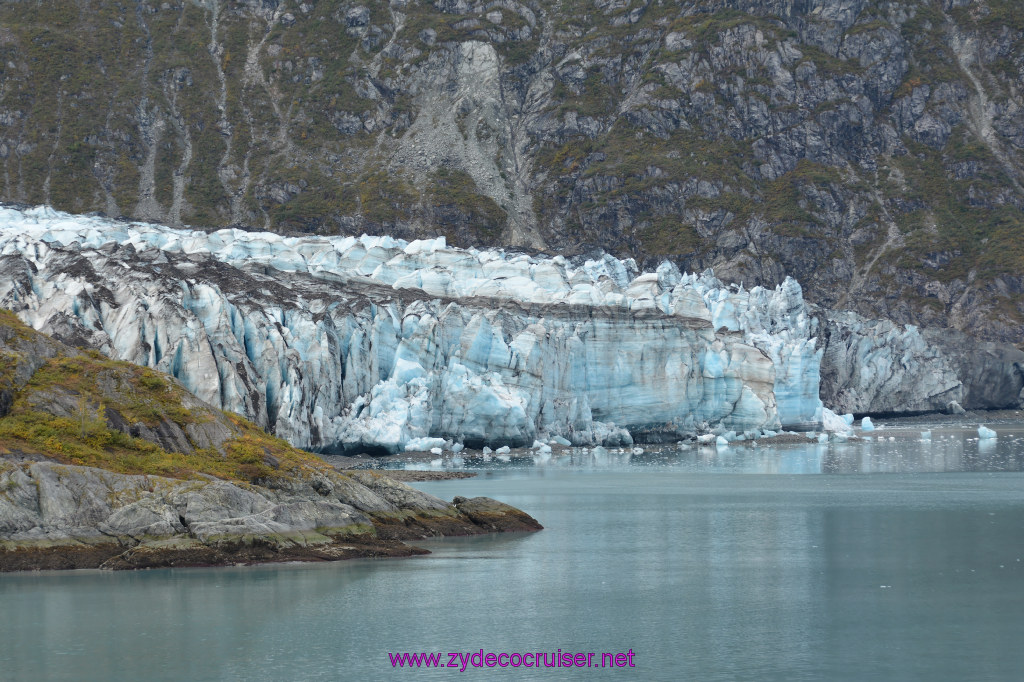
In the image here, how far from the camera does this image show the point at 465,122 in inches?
6161

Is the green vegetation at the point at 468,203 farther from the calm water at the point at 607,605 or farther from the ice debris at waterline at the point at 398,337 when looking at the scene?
the calm water at the point at 607,605

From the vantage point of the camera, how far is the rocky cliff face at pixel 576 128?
13912 centimetres

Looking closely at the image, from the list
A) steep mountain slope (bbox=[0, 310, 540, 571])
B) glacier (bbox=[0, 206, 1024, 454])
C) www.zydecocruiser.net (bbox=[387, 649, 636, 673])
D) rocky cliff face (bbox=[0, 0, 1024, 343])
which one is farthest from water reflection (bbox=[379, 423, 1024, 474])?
rocky cliff face (bbox=[0, 0, 1024, 343])

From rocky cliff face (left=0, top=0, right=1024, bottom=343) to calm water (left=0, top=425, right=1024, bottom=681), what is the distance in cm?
10165

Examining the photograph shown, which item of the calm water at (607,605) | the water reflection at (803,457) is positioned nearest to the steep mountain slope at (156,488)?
the calm water at (607,605)

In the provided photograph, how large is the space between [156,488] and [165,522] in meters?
0.92

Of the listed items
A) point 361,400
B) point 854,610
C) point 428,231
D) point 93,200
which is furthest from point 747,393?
point 93,200

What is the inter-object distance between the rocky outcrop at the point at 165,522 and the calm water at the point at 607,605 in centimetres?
57

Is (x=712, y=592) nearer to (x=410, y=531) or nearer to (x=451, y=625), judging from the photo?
(x=451, y=625)

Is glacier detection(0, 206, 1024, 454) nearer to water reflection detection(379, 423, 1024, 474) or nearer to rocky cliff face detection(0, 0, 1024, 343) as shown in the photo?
water reflection detection(379, 423, 1024, 474)

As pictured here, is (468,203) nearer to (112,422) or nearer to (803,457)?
(803,457)

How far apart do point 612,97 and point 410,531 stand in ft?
431

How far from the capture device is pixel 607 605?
24922 mm

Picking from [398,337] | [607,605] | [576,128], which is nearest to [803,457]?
[398,337]
